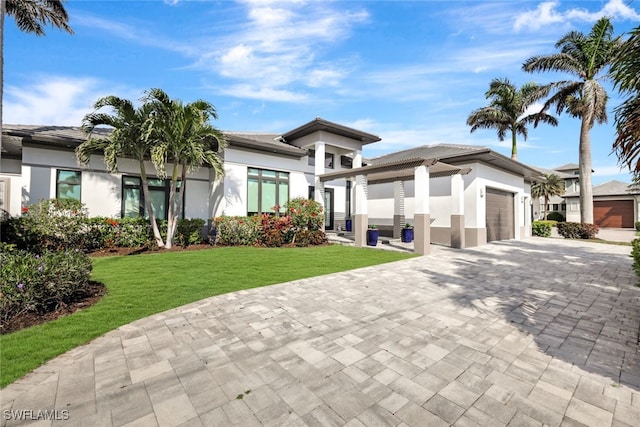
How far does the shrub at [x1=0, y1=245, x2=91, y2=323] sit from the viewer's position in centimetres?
373

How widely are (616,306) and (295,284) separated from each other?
233 inches

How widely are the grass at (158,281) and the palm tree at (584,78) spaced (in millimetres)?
14943

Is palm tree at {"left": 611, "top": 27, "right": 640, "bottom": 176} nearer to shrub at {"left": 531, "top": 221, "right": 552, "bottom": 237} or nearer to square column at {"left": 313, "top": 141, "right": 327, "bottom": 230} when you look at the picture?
square column at {"left": 313, "top": 141, "right": 327, "bottom": 230}

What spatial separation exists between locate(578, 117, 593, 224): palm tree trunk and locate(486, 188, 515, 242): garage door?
446 cm

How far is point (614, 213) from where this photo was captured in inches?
1203

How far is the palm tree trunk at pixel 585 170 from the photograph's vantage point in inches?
639

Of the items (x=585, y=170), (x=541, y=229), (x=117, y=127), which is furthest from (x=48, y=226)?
(x=541, y=229)

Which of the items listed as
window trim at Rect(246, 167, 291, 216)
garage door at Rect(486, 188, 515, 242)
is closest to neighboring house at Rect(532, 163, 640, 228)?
garage door at Rect(486, 188, 515, 242)

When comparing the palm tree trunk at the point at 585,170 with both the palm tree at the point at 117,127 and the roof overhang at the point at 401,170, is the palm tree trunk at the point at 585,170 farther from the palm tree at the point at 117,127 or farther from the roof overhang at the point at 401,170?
the palm tree at the point at 117,127

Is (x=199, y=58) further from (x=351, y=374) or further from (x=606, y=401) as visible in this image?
(x=606, y=401)

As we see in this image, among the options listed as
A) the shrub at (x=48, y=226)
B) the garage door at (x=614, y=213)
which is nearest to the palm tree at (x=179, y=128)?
the shrub at (x=48, y=226)

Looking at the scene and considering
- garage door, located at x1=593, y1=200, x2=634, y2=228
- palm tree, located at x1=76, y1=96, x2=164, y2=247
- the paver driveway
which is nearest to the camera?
the paver driveway

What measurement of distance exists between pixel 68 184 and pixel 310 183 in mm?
10982

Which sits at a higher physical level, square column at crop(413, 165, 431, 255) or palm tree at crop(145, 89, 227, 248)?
palm tree at crop(145, 89, 227, 248)
